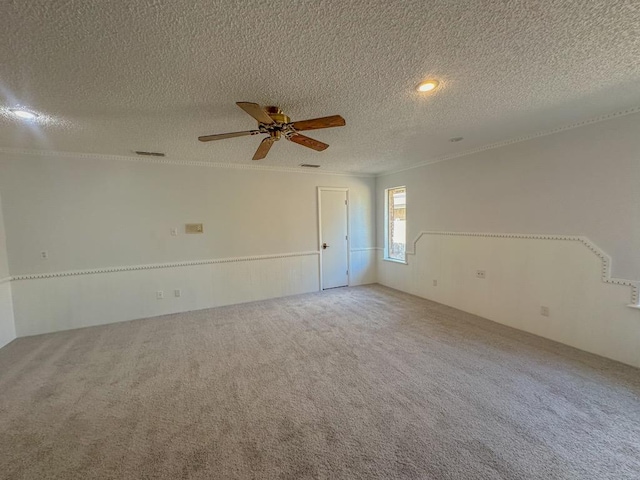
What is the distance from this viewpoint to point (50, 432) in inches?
73.1

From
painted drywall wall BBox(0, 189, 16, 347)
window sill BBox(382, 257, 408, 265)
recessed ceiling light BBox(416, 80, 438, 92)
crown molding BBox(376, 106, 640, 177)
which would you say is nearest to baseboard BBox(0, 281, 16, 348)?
painted drywall wall BBox(0, 189, 16, 347)

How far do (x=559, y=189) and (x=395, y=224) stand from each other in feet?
9.56

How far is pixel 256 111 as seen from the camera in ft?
6.23

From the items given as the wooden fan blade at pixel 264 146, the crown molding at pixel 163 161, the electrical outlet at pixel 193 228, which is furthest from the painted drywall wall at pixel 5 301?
the wooden fan blade at pixel 264 146

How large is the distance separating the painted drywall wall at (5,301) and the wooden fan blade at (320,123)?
4.04 metres

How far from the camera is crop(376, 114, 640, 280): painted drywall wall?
2.55 meters

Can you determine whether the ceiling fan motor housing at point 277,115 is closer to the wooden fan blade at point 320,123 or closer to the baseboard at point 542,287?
the wooden fan blade at point 320,123

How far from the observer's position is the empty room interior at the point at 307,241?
59.3 inches

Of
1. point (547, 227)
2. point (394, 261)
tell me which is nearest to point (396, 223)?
point (394, 261)

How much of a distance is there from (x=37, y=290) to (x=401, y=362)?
468 cm

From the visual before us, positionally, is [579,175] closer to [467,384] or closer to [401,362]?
[467,384]

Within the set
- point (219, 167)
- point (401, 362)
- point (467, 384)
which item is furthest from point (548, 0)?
point (219, 167)

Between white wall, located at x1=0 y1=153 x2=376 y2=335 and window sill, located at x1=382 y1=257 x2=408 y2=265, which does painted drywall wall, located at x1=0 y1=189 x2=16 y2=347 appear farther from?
window sill, located at x1=382 y1=257 x2=408 y2=265

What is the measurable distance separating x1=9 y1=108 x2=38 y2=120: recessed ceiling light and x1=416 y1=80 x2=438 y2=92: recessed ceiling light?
3.27 meters
